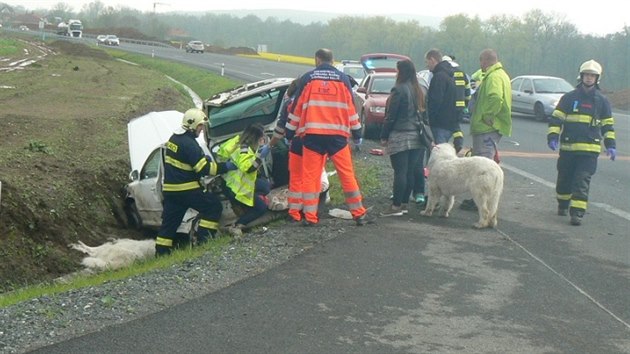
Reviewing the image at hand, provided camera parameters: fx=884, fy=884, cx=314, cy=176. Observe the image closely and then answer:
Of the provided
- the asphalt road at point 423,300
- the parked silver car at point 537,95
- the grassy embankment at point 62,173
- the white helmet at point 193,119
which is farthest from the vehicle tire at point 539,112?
the white helmet at point 193,119

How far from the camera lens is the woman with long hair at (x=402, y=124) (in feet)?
34.0

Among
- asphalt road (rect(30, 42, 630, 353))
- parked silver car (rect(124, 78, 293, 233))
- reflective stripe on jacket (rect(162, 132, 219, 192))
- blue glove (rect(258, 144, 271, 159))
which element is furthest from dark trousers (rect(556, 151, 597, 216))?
reflective stripe on jacket (rect(162, 132, 219, 192))

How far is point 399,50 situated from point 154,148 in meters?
60.6

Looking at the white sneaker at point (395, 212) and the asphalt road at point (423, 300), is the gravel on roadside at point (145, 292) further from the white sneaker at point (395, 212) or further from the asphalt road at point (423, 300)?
the white sneaker at point (395, 212)

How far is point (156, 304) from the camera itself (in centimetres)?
674

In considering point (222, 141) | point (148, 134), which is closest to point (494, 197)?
point (222, 141)

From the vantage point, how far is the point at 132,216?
1283 centimetres

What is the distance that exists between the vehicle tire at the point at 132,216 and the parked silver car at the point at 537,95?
58.5 ft

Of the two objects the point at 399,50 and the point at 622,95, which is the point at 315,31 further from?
the point at 622,95

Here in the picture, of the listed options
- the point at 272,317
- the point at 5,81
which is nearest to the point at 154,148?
the point at 272,317

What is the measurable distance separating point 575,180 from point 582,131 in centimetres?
60

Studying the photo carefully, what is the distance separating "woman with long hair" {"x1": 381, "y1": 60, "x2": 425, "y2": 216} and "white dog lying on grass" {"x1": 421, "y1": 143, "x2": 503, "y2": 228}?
1.04 feet

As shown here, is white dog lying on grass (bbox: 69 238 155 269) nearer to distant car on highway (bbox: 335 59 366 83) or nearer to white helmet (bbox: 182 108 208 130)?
white helmet (bbox: 182 108 208 130)

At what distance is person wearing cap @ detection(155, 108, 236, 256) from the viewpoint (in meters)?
9.79
